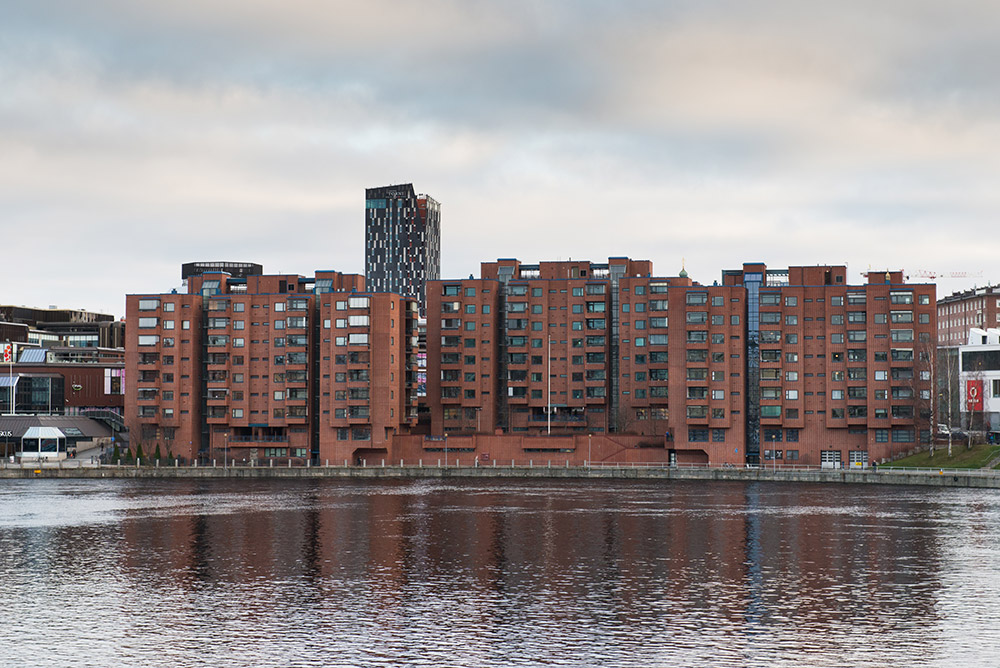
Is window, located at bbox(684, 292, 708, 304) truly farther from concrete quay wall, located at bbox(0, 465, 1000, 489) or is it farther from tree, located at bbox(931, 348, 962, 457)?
tree, located at bbox(931, 348, 962, 457)

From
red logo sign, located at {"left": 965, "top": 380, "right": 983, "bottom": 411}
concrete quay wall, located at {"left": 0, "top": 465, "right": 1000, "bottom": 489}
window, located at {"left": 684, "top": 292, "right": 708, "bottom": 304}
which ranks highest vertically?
window, located at {"left": 684, "top": 292, "right": 708, "bottom": 304}

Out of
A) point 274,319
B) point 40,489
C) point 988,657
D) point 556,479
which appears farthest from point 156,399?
point 988,657

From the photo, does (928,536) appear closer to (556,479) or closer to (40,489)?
(556,479)

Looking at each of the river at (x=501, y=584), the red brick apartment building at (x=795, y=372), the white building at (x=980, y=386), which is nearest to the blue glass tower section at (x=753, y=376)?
the red brick apartment building at (x=795, y=372)

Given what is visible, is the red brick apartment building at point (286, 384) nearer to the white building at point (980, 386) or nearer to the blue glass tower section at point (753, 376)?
the blue glass tower section at point (753, 376)

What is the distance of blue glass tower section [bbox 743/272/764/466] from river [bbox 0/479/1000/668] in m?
61.9

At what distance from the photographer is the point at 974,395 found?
176 meters

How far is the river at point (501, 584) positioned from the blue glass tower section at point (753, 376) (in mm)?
61872

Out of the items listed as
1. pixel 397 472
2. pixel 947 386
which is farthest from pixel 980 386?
pixel 397 472

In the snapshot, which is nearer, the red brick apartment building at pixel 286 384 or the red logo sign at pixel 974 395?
the red logo sign at pixel 974 395

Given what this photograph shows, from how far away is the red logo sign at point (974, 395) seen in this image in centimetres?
17512

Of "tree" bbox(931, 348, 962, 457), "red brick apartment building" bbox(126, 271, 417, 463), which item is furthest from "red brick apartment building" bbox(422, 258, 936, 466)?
"red brick apartment building" bbox(126, 271, 417, 463)

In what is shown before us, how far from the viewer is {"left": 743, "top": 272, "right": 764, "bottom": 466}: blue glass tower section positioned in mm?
191000

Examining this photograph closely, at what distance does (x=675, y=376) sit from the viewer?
619 ft
